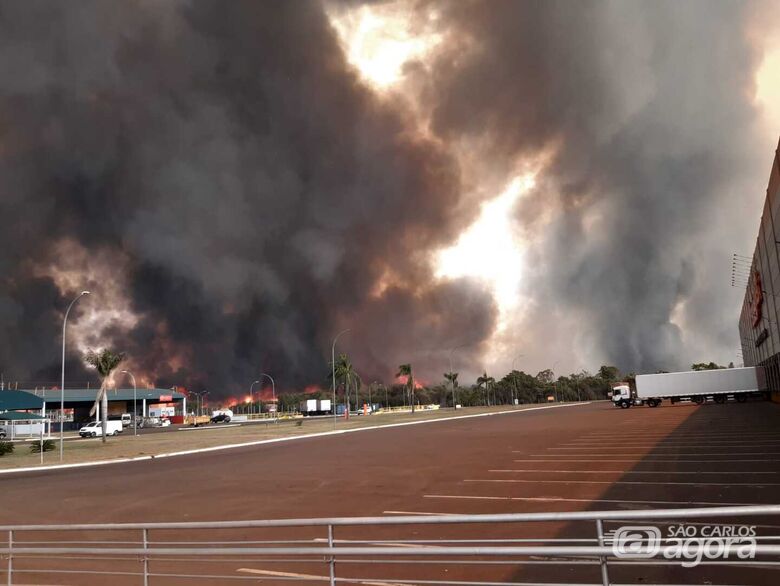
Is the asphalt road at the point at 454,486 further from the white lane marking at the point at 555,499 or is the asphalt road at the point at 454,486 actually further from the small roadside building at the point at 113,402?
the small roadside building at the point at 113,402

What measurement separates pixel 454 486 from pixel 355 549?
37.7 feet

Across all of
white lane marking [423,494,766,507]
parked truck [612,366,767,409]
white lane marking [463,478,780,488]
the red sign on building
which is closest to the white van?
white lane marking [463,478,780,488]

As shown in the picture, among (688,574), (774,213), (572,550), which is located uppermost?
(774,213)

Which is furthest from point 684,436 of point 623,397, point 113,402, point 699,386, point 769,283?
point 113,402

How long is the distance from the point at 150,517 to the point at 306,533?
16.2 ft

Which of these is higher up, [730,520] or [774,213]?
[774,213]

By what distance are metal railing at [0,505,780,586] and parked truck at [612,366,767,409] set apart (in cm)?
6939

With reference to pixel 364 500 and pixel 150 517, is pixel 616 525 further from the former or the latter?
pixel 150 517

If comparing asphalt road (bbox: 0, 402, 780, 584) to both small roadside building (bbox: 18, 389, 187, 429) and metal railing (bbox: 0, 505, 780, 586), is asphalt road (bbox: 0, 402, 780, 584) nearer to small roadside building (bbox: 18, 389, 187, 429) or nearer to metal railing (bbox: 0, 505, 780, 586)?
metal railing (bbox: 0, 505, 780, 586)

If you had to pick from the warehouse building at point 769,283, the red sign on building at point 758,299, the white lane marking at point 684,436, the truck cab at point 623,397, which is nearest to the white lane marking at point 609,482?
the white lane marking at point 684,436

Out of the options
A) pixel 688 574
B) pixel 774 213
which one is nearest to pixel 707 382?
pixel 774 213

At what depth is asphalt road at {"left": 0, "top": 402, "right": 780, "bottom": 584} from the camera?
10961mm

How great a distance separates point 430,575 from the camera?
332 inches

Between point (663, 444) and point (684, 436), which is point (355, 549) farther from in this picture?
point (684, 436)
